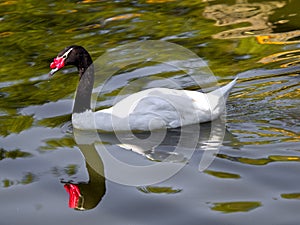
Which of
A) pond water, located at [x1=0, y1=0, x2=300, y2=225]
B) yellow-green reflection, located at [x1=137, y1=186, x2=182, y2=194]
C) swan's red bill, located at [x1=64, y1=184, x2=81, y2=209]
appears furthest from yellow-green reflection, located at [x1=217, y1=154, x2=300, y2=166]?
swan's red bill, located at [x1=64, y1=184, x2=81, y2=209]

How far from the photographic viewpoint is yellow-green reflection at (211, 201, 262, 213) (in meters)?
6.46

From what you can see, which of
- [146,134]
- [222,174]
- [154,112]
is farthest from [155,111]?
[222,174]

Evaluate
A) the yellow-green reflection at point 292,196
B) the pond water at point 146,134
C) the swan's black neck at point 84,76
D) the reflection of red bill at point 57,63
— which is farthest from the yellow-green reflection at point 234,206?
the reflection of red bill at point 57,63

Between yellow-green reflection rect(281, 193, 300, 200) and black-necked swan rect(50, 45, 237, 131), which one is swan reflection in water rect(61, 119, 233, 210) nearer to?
black-necked swan rect(50, 45, 237, 131)

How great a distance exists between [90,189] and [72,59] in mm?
2348

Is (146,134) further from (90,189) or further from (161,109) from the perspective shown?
(90,189)

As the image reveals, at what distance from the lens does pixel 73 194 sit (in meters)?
7.16

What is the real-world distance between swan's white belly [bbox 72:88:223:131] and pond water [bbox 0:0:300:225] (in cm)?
14

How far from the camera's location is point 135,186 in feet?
23.6

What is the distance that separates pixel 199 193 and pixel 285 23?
19.8ft

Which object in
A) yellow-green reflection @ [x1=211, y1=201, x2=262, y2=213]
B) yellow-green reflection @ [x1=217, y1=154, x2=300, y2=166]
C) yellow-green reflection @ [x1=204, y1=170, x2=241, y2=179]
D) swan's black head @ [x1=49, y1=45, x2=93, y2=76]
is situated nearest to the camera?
yellow-green reflection @ [x1=211, y1=201, x2=262, y2=213]

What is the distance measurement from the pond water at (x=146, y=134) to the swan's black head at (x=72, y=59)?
0.64 m

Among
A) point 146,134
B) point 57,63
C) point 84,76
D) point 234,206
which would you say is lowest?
point 146,134

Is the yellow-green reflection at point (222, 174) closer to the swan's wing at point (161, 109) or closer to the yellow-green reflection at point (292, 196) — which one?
the yellow-green reflection at point (292, 196)
